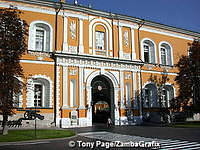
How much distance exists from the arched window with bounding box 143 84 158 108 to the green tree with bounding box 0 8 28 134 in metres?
18.2

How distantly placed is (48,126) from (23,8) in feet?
40.6

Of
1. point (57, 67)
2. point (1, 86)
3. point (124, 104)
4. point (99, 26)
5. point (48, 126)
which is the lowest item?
point (48, 126)

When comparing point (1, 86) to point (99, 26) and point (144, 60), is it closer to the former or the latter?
point (99, 26)

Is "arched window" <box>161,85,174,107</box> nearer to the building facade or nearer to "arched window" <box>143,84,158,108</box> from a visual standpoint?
the building facade

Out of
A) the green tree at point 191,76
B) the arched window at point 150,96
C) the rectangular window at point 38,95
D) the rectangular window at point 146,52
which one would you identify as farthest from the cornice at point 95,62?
the green tree at point 191,76

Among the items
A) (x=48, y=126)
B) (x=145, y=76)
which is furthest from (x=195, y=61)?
(x=48, y=126)

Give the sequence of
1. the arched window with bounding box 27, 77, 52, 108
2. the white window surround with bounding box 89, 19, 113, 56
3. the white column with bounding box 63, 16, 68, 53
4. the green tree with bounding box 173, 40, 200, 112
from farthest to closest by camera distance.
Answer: the green tree with bounding box 173, 40, 200, 112
the white window surround with bounding box 89, 19, 113, 56
the white column with bounding box 63, 16, 68, 53
the arched window with bounding box 27, 77, 52, 108

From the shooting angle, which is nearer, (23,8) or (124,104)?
(23,8)

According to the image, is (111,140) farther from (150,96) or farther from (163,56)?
(163,56)

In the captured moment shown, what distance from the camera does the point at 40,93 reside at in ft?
79.9

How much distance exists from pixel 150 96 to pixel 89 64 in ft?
31.7

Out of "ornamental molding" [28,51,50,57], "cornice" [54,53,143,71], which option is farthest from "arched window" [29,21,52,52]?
"cornice" [54,53,143,71]

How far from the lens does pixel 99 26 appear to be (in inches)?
1118

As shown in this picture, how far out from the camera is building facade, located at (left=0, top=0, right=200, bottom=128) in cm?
2400
